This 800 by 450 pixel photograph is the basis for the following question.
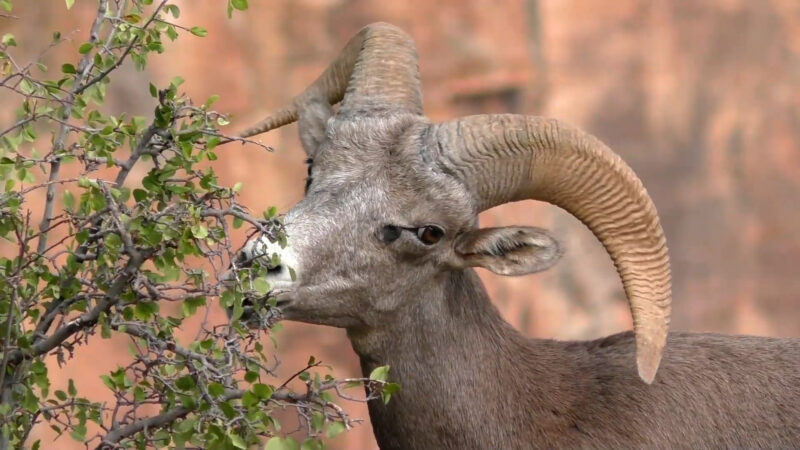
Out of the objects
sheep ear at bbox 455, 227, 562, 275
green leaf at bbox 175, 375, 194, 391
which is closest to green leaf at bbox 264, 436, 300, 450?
green leaf at bbox 175, 375, 194, 391

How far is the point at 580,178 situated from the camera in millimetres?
5102

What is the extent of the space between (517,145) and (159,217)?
153 cm

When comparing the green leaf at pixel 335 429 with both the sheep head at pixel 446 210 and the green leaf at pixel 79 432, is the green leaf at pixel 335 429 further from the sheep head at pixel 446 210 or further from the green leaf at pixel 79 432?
the green leaf at pixel 79 432

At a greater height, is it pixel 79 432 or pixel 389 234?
pixel 389 234

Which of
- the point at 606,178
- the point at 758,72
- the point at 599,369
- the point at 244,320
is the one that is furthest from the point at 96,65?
the point at 758,72

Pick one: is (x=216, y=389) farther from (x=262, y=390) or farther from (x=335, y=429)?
(x=335, y=429)

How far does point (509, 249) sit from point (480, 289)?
28 cm

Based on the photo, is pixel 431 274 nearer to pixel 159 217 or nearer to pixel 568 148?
pixel 568 148

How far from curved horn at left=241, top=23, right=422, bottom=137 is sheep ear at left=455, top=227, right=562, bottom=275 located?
615 mm

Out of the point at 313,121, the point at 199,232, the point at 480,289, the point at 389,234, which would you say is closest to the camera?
the point at 199,232

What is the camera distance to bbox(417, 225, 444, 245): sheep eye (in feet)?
16.8

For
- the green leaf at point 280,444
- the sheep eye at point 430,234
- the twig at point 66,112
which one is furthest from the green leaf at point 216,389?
the sheep eye at point 430,234

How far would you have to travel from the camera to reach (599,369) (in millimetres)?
5461

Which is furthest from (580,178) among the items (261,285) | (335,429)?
(335,429)
